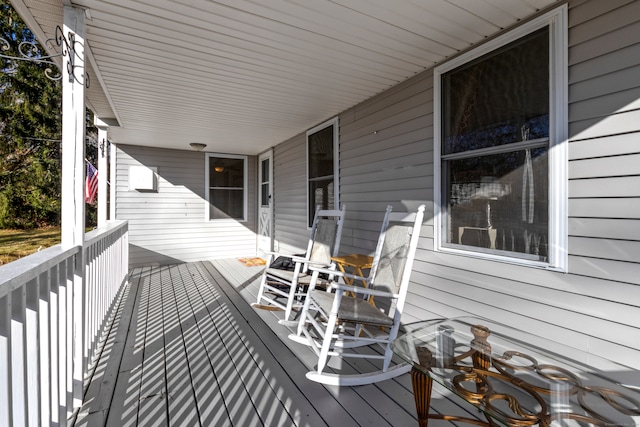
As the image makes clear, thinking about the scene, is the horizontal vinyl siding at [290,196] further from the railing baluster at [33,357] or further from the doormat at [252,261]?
the railing baluster at [33,357]

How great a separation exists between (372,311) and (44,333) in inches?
73.3

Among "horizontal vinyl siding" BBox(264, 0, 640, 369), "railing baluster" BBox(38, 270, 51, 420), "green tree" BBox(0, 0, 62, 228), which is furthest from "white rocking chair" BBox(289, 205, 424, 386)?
"green tree" BBox(0, 0, 62, 228)

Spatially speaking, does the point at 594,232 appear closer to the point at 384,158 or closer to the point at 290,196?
the point at 384,158

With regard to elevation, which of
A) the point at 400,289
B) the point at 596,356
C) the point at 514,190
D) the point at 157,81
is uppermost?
the point at 157,81

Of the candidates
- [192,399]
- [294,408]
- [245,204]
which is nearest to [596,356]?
[294,408]

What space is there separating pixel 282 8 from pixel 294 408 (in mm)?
2450

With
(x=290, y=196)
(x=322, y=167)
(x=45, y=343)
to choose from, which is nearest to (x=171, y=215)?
(x=290, y=196)

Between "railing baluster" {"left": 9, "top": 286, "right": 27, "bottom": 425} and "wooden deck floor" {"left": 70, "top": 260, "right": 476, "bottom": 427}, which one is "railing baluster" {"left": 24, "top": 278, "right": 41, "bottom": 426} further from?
"wooden deck floor" {"left": 70, "top": 260, "right": 476, "bottom": 427}

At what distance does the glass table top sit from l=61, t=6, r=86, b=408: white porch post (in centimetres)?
193

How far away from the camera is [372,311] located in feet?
7.52

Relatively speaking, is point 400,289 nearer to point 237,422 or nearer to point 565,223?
point 565,223

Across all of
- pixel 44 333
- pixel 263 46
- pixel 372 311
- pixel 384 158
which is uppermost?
pixel 263 46

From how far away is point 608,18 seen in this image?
1.71 metres

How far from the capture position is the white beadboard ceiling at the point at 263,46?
1973mm
